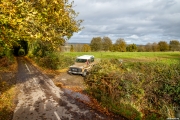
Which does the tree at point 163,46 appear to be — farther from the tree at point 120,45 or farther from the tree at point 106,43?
the tree at point 106,43

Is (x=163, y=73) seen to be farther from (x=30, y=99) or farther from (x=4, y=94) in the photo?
(x=4, y=94)

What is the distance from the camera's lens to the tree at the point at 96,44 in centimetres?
9652

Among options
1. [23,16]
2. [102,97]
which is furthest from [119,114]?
[23,16]

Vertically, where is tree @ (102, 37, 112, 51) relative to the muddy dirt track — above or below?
above

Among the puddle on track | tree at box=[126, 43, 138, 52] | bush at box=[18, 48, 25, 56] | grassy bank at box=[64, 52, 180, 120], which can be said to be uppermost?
tree at box=[126, 43, 138, 52]

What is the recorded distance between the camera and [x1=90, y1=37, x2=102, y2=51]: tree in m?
96.5

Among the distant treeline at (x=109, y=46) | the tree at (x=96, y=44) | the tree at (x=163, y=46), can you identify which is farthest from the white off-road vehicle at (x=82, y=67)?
the tree at (x=163, y=46)

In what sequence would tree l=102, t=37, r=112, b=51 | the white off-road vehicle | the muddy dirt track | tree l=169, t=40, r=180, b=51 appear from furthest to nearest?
tree l=169, t=40, r=180, b=51, tree l=102, t=37, r=112, b=51, the white off-road vehicle, the muddy dirt track

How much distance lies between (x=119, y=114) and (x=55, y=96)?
508 cm

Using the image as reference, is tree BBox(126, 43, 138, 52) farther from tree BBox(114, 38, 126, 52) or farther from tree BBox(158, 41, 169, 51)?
tree BBox(158, 41, 169, 51)

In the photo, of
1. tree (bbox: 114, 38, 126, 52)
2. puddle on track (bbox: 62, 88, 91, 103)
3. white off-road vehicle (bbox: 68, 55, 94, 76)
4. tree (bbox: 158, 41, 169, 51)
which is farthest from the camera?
tree (bbox: 158, 41, 169, 51)

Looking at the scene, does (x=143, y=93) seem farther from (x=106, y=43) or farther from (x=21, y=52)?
(x=106, y=43)

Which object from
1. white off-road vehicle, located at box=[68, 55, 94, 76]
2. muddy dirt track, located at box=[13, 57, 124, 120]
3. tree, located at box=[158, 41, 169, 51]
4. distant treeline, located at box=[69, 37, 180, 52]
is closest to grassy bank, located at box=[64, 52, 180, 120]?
muddy dirt track, located at box=[13, 57, 124, 120]

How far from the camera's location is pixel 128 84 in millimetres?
9406
